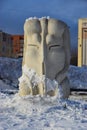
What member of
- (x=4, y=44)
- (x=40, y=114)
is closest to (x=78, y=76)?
(x=40, y=114)

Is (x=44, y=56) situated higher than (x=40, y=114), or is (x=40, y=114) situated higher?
(x=44, y=56)

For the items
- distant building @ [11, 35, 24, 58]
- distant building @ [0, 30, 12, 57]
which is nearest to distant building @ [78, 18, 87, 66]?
distant building @ [0, 30, 12, 57]

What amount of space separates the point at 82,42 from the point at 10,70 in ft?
45.3

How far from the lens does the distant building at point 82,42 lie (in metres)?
36.4

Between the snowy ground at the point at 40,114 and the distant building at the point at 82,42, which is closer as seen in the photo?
the snowy ground at the point at 40,114

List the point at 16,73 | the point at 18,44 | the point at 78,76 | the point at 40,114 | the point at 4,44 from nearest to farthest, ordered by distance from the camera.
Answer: the point at 40,114 < the point at 16,73 < the point at 78,76 < the point at 4,44 < the point at 18,44

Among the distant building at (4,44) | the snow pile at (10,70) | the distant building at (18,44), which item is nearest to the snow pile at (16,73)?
the snow pile at (10,70)

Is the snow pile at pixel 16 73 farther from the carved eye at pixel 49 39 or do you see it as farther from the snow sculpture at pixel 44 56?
the carved eye at pixel 49 39

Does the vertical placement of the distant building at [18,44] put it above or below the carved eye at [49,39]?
above

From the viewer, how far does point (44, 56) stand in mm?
8180

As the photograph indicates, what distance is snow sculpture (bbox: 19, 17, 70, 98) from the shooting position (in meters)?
8.20

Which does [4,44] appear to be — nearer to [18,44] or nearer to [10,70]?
[18,44]

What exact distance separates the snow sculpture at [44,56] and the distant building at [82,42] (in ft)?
92.2

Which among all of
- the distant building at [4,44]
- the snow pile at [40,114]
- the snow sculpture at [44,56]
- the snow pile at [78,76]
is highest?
the distant building at [4,44]
